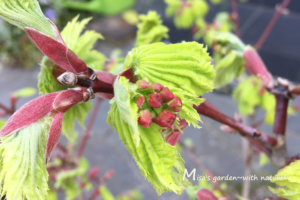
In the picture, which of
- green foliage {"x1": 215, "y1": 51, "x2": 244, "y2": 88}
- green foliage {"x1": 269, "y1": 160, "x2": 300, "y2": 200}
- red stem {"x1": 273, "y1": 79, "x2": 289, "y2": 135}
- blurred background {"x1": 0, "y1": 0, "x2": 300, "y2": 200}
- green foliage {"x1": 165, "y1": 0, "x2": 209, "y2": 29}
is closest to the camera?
green foliage {"x1": 269, "y1": 160, "x2": 300, "y2": 200}

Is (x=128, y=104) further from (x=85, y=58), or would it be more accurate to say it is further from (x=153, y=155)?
(x=85, y=58)

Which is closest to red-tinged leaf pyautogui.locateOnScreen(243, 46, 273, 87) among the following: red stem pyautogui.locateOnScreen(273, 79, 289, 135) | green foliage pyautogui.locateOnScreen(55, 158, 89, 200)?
red stem pyautogui.locateOnScreen(273, 79, 289, 135)

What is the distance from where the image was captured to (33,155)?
0.32 metres

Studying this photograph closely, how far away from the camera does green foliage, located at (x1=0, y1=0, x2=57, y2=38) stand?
1.11 feet

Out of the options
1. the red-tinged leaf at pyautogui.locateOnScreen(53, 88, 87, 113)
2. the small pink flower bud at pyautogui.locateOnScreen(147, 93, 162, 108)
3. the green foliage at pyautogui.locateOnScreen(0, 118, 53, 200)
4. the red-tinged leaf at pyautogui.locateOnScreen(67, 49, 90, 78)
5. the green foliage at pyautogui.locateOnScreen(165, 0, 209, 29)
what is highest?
the green foliage at pyautogui.locateOnScreen(165, 0, 209, 29)

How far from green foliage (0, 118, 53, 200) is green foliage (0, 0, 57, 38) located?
14 cm

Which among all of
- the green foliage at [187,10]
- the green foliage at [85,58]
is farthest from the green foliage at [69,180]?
the green foliage at [187,10]

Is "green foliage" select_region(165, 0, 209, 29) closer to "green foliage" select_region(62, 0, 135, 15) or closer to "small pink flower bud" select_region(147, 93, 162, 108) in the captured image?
"small pink flower bud" select_region(147, 93, 162, 108)

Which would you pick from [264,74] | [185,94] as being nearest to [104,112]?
[264,74]

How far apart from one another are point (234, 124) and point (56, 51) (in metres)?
0.37

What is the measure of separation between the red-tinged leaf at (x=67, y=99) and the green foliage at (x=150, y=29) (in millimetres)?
259

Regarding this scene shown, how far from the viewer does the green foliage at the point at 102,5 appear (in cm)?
327

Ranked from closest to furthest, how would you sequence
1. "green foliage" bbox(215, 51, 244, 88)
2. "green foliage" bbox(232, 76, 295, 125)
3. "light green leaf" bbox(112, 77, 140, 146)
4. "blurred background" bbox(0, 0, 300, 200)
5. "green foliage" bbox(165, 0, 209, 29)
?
"light green leaf" bbox(112, 77, 140, 146) < "green foliage" bbox(215, 51, 244, 88) < "green foliage" bbox(232, 76, 295, 125) < "green foliage" bbox(165, 0, 209, 29) < "blurred background" bbox(0, 0, 300, 200)

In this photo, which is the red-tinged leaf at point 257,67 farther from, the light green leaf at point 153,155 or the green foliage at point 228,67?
the light green leaf at point 153,155
